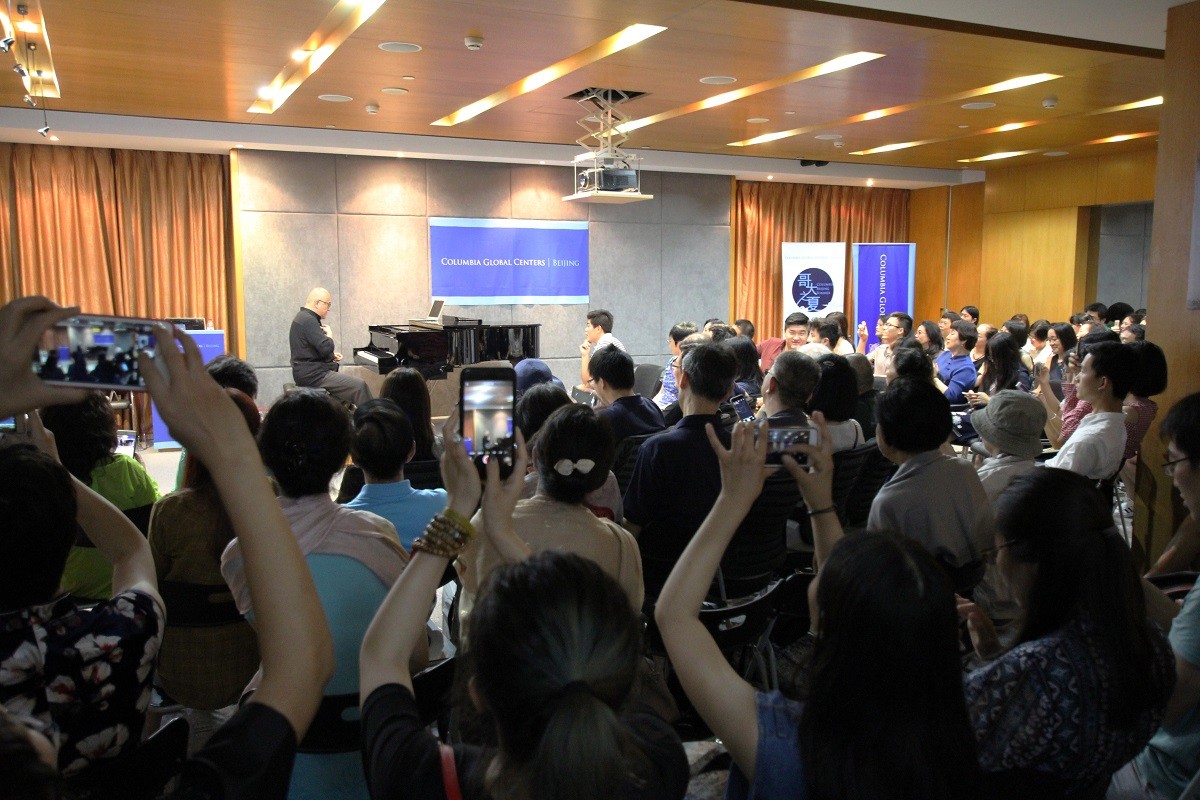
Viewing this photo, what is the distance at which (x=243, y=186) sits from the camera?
9430 mm

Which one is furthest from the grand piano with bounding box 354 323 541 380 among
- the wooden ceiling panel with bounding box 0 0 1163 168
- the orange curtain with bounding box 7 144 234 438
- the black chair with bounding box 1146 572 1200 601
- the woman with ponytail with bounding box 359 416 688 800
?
the woman with ponytail with bounding box 359 416 688 800

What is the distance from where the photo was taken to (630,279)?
11469 mm

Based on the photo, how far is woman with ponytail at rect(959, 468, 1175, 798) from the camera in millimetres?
1480

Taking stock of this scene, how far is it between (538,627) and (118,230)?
1001 cm

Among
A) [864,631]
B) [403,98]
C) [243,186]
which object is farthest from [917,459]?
[243,186]

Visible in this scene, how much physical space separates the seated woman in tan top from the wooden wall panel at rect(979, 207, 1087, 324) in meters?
11.4

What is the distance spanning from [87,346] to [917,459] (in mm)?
2359

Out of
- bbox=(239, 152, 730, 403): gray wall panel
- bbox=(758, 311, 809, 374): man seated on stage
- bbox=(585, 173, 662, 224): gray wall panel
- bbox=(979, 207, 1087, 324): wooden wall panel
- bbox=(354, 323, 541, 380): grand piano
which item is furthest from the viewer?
bbox=(979, 207, 1087, 324): wooden wall panel

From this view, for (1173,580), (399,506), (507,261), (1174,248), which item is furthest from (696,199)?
(1173,580)

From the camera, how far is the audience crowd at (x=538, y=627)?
1.04 meters

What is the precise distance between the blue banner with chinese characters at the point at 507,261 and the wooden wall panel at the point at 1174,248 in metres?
7.24

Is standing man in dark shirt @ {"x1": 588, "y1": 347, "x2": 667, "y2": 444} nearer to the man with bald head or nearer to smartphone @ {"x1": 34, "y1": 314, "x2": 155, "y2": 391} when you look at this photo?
smartphone @ {"x1": 34, "y1": 314, "x2": 155, "y2": 391}

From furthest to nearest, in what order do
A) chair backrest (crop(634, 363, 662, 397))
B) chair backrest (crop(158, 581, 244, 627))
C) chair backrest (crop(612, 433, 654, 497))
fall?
chair backrest (crop(634, 363, 662, 397)) → chair backrest (crop(612, 433, 654, 497)) → chair backrest (crop(158, 581, 244, 627))

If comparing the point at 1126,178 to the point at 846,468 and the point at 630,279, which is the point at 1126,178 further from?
the point at 846,468
